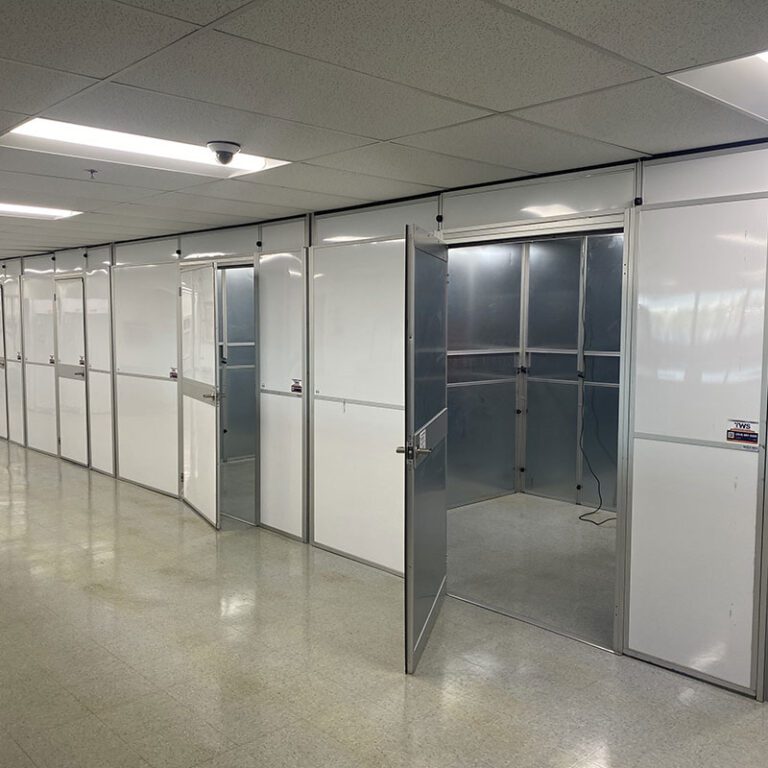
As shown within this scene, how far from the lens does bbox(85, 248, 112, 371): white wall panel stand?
288 inches

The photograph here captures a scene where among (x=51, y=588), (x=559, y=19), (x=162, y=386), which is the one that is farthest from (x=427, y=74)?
(x=162, y=386)

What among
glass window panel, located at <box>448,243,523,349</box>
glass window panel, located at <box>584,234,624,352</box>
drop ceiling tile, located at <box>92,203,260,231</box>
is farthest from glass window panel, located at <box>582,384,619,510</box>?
drop ceiling tile, located at <box>92,203,260,231</box>

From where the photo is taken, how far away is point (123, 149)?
346 centimetres

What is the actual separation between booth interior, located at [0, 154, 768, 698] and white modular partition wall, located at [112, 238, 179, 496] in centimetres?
3

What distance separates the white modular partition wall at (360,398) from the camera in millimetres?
4539

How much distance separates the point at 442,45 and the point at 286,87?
606 millimetres

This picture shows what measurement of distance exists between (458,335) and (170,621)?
11.0ft

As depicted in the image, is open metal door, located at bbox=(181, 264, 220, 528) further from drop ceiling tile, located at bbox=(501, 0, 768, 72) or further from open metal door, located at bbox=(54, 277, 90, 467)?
drop ceiling tile, located at bbox=(501, 0, 768, 72)

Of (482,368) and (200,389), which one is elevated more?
(482,368)

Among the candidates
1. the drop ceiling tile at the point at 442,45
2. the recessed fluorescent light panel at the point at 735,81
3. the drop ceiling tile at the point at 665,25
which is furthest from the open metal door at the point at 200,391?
the drop ceiling tile at the point at 665,25

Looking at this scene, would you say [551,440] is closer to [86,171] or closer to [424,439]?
[424,439]

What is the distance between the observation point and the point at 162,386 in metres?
6.62

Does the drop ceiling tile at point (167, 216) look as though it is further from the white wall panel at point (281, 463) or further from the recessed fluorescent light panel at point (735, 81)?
the recessed fluorescent light panel at point (735, 81)

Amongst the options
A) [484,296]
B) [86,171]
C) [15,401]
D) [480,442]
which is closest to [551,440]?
[480,442]
